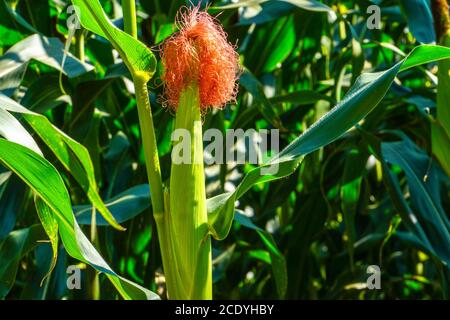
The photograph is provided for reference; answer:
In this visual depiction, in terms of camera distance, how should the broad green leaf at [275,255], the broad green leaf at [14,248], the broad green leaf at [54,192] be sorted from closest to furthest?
the broad green leaf at [54,192] → the broad green leaf at [14,248] → the broad green leaf at [275,255]

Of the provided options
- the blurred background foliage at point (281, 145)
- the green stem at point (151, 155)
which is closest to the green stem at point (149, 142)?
the green stem at point (151, 155)

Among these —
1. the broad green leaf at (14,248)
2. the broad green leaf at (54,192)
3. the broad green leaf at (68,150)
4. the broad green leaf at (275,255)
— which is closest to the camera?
the broad green leaf at (54,192)

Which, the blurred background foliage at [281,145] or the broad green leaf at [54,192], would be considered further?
the blurred background foliage at [281,145]

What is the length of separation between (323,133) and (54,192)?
412 mm

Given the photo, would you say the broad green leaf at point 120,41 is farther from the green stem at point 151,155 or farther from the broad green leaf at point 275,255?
the broad green leaf at point 275,255

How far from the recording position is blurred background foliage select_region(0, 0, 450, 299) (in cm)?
171

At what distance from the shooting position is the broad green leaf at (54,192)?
44.8 inches

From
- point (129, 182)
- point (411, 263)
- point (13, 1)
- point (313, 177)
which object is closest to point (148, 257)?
point (129, 182)

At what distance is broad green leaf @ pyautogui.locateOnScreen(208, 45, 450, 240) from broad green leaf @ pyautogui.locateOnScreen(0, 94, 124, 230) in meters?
0.23

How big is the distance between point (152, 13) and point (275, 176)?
1.02 metres

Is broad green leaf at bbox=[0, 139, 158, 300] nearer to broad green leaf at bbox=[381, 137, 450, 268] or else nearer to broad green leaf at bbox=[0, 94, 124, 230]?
broad green leaf at bbox=[0, 94, 124, 230]

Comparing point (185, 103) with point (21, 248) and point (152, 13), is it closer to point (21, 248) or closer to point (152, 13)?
point (21, 248)

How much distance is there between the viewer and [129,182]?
82.2 inches

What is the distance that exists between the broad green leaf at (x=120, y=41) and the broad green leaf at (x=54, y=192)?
0.20 m
